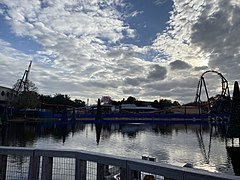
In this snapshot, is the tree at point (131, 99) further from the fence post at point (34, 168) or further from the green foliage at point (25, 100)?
the fence post at point (34, 168)

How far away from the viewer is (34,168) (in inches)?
211

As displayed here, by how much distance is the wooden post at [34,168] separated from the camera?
5328mm

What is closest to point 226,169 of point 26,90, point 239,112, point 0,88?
point 239,112

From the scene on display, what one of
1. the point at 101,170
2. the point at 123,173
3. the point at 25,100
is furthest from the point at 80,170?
the point at 25,100

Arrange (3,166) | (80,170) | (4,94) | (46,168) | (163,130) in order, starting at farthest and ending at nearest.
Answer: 1. (4,94)
2. (163,130)
3. (3,166)
4. (46,168)
5. (80,170)

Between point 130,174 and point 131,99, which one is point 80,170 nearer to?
point 130,174

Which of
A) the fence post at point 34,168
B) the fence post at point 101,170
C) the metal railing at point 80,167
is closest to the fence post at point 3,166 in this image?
the metal railing at point 80,167

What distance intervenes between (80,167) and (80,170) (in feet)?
0.19

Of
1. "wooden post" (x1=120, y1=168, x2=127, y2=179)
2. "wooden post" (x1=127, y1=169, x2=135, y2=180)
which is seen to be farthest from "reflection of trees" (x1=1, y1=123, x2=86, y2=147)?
"wooden post" (x1=127, y1=169, x2=135, y2=180)

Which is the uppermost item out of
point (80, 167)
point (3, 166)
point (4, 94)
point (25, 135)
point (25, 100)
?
point (4, 94)

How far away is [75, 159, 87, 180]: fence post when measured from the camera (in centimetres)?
499

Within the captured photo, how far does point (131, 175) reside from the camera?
439 cm

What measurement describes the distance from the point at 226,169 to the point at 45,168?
13356mm

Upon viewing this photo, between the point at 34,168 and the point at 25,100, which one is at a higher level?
the point at 25,100
